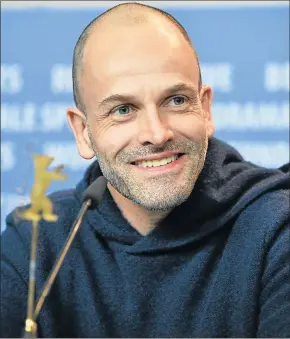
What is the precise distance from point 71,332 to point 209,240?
0.30 meters

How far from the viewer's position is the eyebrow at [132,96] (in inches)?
43.6

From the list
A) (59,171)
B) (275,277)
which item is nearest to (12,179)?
(275,277)

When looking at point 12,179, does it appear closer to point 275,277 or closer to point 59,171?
point 275,277

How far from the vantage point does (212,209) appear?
121cm

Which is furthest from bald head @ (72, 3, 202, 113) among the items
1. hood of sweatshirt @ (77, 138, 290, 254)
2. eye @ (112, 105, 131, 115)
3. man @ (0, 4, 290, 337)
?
hood of sweatshirt @ (77, 138, 290, 254)

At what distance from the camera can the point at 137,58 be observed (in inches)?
43.9

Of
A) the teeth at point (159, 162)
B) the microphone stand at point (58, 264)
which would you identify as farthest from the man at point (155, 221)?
the microphone stand at point (58, 264)

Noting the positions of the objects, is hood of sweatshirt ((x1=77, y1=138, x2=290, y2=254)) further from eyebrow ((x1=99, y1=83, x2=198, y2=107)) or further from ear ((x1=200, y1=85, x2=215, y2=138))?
eyebrow ((x1=99, y1=83, x2=198, y2=107))

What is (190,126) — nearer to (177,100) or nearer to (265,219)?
(177,100)

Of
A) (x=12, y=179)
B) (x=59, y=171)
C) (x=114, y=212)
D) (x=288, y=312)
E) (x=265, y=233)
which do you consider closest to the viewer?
(x=59, y=171)

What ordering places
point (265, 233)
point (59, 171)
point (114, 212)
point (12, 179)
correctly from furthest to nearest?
1. point (12, 179)
2. point (114, 212)
3. point (265, 233)
4. point (59, 171)

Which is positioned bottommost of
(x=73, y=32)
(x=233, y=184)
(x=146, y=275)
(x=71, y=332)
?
(x=71, y=332)

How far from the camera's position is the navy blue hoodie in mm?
1164

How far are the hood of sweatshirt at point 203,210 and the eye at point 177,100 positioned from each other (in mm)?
162
